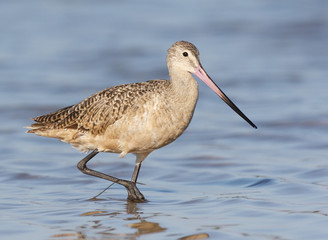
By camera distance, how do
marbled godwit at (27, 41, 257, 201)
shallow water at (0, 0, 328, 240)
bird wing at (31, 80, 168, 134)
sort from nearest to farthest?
shallow water at (0, 0, 328, 240) → marbled godwit at (27, 41, 257, 201) → bird wing at (31, 80, 168, 134)

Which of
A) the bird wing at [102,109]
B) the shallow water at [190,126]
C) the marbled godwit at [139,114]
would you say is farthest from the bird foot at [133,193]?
the bird wing at [102,109]

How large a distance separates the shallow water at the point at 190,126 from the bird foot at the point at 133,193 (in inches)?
5.4

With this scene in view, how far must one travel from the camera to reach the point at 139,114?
668cm

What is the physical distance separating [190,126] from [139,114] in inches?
139

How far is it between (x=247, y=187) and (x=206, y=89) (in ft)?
17.7

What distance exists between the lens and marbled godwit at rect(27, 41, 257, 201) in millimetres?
6648

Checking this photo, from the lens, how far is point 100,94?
7184 mm

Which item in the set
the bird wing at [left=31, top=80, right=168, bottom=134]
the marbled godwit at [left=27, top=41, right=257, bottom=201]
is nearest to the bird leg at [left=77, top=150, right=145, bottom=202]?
the marbled godwit at [left=27, top=41, right=257, bottom=201]

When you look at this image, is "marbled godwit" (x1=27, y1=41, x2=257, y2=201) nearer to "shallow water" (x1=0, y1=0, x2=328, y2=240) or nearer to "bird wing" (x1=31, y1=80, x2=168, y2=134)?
"bird wing" (x1=31, y1=80, x2=168, y2=134)

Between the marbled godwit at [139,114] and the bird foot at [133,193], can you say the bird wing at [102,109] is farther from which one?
the bird foot at [133,193]

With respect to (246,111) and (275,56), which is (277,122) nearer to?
(246,111)

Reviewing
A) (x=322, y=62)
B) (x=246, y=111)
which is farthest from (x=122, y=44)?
(x=246, y=111)

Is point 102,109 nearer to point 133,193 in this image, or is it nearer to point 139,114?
point 139,114

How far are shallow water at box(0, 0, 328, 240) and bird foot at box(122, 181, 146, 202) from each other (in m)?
0.14
